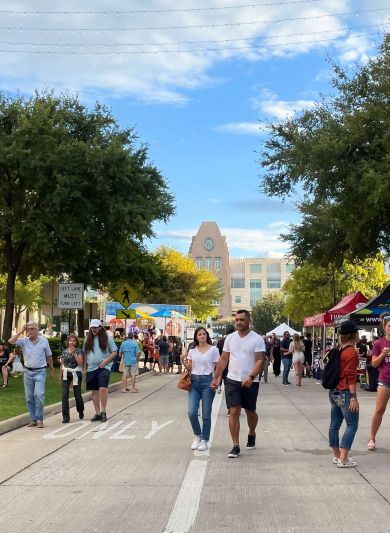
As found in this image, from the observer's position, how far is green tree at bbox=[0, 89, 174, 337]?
2520cm

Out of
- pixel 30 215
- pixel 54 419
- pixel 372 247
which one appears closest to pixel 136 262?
pixel 30 215

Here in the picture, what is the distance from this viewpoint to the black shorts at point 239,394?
30.0ft

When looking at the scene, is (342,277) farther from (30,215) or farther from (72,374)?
(72,374)

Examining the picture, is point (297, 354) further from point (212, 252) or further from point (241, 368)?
point (212, 252)

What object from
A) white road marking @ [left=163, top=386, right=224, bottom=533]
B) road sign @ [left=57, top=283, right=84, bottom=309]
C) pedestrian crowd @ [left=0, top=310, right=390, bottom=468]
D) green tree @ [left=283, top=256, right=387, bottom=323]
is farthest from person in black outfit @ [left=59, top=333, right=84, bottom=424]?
green tree @ [left=283, top=256, right=387, bottom=323]

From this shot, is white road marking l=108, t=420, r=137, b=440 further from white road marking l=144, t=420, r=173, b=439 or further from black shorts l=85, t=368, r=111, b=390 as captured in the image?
black shorts l=85, t=368, r=111, b=390

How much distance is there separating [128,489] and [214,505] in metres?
1.13

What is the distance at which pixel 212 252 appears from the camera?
14712 cm

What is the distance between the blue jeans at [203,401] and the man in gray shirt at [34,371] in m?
3.67

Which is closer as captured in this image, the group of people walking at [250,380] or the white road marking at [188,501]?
the white road marking at [188,501]

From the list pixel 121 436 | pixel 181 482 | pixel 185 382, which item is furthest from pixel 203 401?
pixel 181 482

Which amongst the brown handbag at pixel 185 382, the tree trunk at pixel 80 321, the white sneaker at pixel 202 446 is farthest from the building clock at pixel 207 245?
the white sneaker at pixel 202 446

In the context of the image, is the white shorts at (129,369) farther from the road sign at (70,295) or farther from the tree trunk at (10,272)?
the tree trunk at (10,272)

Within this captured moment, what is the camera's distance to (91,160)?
25469mm
